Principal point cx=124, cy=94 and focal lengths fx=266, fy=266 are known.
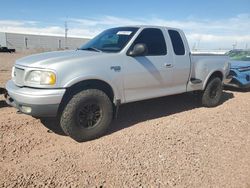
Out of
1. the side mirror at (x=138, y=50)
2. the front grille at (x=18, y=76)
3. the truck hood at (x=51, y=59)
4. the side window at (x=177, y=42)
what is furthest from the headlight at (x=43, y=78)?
the side window at (x=177, y=42)

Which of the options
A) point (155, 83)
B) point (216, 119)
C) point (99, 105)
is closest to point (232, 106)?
point (216, 119)

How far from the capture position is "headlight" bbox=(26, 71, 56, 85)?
385 centimetres

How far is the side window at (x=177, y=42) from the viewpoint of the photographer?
568 centimetres

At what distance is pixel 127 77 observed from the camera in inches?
183

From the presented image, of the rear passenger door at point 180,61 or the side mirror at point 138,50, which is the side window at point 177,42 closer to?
the rear passenger door at point 180,61

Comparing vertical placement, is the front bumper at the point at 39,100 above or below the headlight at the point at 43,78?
below

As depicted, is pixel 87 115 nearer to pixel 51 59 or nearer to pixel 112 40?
pixel 51 59

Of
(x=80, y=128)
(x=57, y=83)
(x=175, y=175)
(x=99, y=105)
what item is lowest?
(x=175, y=175)

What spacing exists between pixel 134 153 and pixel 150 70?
1.74 m

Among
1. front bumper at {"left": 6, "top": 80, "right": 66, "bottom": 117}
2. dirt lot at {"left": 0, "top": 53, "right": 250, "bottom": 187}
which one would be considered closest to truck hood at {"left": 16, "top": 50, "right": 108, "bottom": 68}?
front bumper at {"left": 6, "top": 80, "right": 66, "bottom": 117}

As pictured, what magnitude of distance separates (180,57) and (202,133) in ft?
5.68

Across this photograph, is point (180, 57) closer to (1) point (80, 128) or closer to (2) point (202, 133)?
(2) point (202, 133)

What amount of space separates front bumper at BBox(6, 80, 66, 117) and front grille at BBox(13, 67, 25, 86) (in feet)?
0.60

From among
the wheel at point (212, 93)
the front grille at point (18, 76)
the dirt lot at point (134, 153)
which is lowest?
the dirt lot at point (134, 153)
